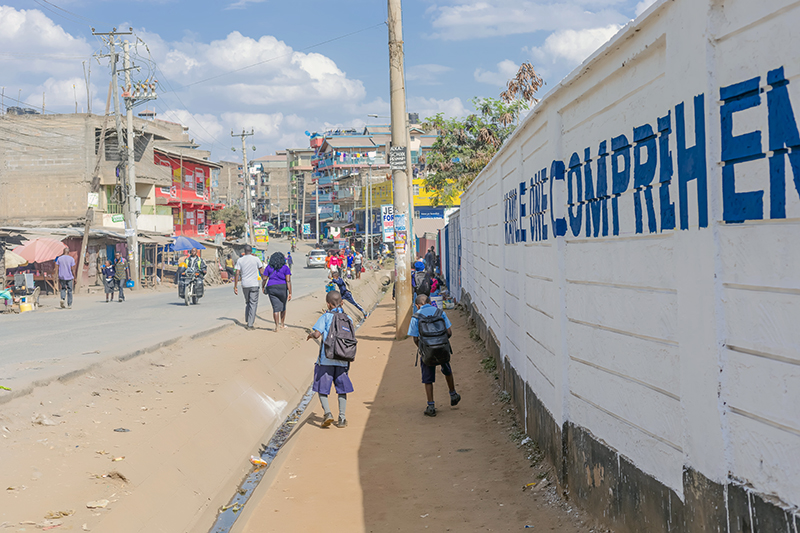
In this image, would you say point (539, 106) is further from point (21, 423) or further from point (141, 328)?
point (141, 328)

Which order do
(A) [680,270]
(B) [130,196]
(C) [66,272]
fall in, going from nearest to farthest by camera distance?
(A) [680,270], (C) [66,272], (B) [130,196]

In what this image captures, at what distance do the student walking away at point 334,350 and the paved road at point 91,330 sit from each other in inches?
122

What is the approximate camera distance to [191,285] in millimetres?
21625

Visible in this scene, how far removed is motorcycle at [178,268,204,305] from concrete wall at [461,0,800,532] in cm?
1745

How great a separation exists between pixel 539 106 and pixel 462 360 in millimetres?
7843

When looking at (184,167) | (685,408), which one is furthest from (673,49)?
(184,167)

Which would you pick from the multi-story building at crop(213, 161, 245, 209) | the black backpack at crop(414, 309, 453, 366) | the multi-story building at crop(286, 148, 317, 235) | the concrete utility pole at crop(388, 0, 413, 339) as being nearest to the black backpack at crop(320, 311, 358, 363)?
the black backpack at crop(414, 309, 453, 366)

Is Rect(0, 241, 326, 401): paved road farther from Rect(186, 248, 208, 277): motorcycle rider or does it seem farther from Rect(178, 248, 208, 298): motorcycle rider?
Rect(186, 248, 208, 277): motorcycle rider

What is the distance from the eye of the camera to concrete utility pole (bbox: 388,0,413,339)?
15.5 metres

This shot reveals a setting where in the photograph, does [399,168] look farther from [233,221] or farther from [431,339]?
[233,221]

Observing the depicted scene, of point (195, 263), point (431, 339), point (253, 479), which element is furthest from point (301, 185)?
point (253, 479)

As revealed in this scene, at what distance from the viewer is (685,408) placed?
3.27 meters

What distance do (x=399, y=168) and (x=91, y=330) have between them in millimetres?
7614

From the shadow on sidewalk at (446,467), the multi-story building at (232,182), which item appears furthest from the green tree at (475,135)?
the multi-story building at (232,182)
